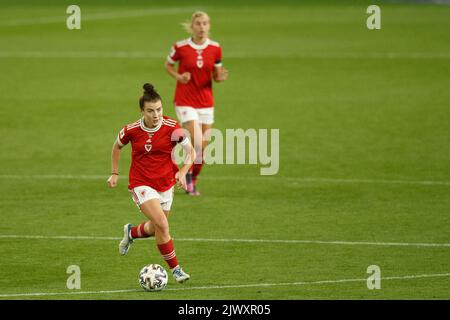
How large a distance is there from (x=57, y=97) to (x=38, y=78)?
2763 mm

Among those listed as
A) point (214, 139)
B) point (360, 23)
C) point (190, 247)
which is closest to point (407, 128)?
point (214, 139)

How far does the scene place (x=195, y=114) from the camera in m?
19.2

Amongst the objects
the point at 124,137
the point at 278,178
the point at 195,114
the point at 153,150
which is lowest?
the point at 153,150

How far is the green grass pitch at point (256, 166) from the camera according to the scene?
14.0 meters

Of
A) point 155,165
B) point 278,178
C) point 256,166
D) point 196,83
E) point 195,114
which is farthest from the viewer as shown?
point 256,166

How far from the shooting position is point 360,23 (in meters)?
42.1

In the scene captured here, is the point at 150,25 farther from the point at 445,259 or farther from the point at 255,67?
the point at 445,259

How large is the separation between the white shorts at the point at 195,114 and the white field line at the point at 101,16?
78.7 feet

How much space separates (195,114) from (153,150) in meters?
5.67

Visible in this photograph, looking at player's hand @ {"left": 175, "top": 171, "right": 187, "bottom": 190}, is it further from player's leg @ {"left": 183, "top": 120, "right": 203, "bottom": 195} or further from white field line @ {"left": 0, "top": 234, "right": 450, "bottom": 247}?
player's leg @ {"left": 183, "top": 120, "right": 203, "bottom": 195}

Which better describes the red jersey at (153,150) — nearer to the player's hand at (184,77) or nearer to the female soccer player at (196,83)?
the player's hand at (184,77)

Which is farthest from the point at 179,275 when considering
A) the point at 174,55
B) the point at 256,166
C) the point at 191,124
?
the point at 256,166

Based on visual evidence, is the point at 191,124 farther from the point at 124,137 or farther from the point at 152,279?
the point at 152,279

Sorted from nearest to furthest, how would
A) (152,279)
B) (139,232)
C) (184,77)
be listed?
(152,279) < (139,232) < (184,77)
